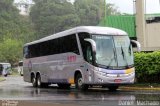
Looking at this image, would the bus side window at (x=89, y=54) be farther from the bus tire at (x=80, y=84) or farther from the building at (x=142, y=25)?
the building at (x=142, y=25)

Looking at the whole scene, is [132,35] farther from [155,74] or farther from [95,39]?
[95,39]

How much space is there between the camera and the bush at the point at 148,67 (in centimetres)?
2639

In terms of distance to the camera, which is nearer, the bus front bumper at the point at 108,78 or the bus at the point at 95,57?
the bus front bumper at the point at 108,78

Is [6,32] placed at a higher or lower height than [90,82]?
higher

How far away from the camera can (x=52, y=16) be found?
111 metres

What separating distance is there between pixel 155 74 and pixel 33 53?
10.5 m

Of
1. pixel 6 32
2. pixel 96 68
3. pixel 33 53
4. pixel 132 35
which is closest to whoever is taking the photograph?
pixel 96 68

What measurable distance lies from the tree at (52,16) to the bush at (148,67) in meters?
79.4

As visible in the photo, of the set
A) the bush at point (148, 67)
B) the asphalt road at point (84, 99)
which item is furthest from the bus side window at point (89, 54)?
the bush at point (148, 67)

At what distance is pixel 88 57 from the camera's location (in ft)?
78.1

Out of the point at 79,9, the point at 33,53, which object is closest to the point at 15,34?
the point at 79,9

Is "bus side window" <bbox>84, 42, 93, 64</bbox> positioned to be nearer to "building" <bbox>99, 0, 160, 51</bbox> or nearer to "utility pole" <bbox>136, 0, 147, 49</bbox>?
"building" <bbox>99, 0, 160, 51</bbox>

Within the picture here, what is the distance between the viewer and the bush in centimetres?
2639

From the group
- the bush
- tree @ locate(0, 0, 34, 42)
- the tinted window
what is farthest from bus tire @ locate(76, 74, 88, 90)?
tree @ locate(0, 0, 34, 42)
